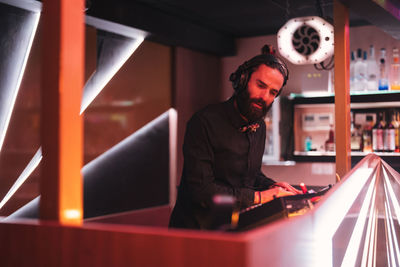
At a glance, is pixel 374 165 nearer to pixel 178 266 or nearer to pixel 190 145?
pixel 190 145

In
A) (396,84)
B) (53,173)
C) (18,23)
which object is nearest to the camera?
(53,173)

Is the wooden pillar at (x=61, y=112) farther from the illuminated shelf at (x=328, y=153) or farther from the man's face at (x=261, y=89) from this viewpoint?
the illuminated shelf at (x=328, y=153)

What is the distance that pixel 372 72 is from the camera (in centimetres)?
506

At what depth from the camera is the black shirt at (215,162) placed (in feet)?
6.09

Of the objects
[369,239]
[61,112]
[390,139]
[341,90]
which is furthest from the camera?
[390,139]

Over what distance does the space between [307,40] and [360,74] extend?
6.95ft

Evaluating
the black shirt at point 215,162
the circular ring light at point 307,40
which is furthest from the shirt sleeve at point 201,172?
the circular ring light at point 307,40

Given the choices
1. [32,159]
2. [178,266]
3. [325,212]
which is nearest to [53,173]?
[178,266]

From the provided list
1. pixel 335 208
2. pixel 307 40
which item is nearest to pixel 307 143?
Result: pixel 307 40

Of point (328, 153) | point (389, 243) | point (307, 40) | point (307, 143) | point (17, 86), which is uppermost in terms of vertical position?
point (307, 40)

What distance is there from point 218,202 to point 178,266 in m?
0.13

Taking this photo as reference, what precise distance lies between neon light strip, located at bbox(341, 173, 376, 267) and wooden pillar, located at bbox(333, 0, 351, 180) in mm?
960

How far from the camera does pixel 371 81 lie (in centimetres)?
500

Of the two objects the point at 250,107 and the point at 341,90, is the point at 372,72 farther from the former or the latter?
the point at 250,107
